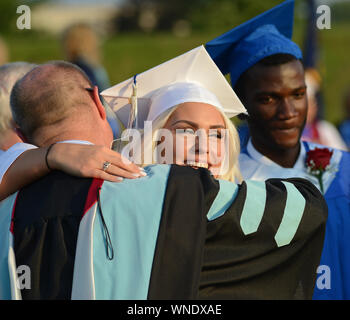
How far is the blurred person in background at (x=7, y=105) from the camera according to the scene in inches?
116

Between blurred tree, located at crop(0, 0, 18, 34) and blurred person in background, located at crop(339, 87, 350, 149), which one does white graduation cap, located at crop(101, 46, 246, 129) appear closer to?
blurred person in background, located at crop(339, 87, 350, 149)

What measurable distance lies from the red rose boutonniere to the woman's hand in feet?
4.32

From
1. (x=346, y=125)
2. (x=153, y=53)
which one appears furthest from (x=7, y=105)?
(x=153, y=53)

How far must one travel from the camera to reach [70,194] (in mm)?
1998

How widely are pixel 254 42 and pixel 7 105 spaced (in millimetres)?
1373

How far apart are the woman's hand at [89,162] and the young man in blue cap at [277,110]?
126 centimetres

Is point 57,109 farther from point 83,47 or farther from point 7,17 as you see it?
point 7,17

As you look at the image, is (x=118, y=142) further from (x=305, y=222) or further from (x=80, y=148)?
(x=305, y=222)

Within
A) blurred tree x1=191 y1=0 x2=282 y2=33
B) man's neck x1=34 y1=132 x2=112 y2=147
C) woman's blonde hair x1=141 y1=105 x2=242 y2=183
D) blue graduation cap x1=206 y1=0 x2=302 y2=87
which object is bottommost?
man's neck x1=34 y1=132 x2=112 y2=147

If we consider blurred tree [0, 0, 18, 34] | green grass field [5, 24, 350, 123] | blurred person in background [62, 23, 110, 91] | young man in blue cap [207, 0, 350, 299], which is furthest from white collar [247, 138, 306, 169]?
blurred tree [0, 0, 18, 34]

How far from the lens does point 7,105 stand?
9.82ft

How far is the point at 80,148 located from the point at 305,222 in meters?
0.83

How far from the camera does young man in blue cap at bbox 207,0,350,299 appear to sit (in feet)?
10.2
